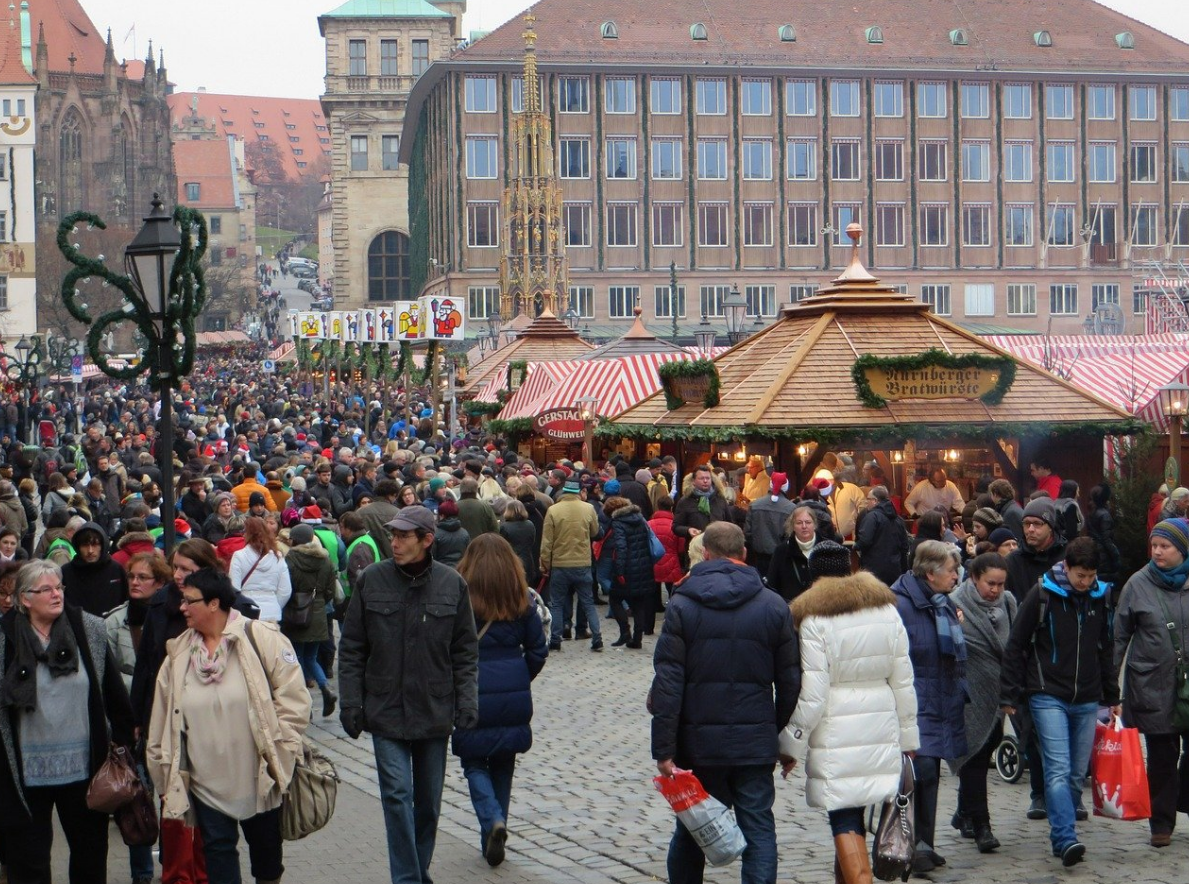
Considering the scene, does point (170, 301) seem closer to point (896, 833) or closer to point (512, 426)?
point (896, 833)

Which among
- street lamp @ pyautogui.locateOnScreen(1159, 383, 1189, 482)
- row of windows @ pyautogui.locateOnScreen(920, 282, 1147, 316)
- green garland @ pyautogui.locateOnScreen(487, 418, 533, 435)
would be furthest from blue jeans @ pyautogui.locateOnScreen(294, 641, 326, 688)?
row of windows @ pyautogui.locateOnScreen(920, 282, 1147, 316)

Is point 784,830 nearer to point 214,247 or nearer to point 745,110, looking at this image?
point 745,110

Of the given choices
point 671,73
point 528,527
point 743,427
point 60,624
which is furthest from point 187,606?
point 671,73

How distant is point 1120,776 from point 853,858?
1.97 metres

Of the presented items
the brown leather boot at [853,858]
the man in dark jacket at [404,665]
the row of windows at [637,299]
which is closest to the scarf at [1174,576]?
the brown leather boot at [853,858]

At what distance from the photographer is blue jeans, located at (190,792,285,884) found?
663 centimetres

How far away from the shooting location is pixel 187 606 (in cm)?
656

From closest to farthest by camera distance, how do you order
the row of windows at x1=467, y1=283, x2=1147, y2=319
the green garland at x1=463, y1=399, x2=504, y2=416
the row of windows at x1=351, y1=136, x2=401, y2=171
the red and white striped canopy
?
the red and white striped canopy < the green garland at x1=463, y1=399, x2=504, y2=416 < the row of windows at x1=467, y1=283, x2=1147, y2=319 < the row of windows at x1=351, y1=136, x2=401, y2=171

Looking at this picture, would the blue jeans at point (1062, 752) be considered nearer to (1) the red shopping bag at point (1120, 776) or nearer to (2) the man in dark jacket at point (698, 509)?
(1) the red shopping bag at point (1120, 776)

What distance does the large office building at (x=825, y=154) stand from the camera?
240 ft

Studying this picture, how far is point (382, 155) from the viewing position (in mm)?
102688

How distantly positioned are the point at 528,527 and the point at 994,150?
63.4 m

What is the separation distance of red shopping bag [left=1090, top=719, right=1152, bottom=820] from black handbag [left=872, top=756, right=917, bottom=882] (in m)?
1.54

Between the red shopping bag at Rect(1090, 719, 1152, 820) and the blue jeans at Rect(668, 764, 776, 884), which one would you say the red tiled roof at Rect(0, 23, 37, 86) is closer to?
the red shopping bag at Rect(1090, 719, 1152, 820)
